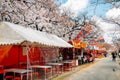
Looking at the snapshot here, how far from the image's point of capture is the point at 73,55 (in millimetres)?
36656

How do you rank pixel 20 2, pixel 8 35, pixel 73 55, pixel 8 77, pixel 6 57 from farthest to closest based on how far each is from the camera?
pixel 73 55 → pixel 20 2 → pixel 6 57 → pixel 8 77 → pixel 8 35

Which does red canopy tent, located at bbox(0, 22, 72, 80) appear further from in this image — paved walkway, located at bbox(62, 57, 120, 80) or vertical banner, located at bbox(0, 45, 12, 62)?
paved walkway, located at bbox(62, 57, 120, 80)

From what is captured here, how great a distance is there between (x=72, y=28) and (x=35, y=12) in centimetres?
2356

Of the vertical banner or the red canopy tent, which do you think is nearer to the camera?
the red canopy tent

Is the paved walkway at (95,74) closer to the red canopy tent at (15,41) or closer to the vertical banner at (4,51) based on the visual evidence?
the red canopy tent at (15,41)

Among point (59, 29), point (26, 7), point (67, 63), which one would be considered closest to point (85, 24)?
point (59, 29)

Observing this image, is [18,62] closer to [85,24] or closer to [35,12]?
[35,12]

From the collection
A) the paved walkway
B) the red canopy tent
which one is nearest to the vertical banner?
the red canopy tent

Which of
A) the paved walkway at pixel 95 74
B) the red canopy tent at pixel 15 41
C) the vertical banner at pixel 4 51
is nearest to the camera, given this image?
the red canopy tent at pixel 15 41

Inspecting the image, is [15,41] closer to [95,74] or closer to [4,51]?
[4,51]

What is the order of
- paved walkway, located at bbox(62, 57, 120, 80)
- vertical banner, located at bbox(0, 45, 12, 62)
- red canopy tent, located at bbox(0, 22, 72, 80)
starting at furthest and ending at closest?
paved walkway, located at bbox(62, 57, 120, 80) < vertical banner, located at bbox(0, 45, 12, 62) < red canopy tent, located at bbox(0, 22, 72, 80)

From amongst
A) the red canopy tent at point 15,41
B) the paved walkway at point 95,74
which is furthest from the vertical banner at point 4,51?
the paved walkway at point 95,74

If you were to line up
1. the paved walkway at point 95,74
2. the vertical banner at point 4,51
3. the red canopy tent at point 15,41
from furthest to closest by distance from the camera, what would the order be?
the paved walkway at point 95,74 < the vertical banner at point 4,51 < the red canopy tent at point 15,41

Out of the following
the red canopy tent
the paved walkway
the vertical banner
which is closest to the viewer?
the red canopy tent
